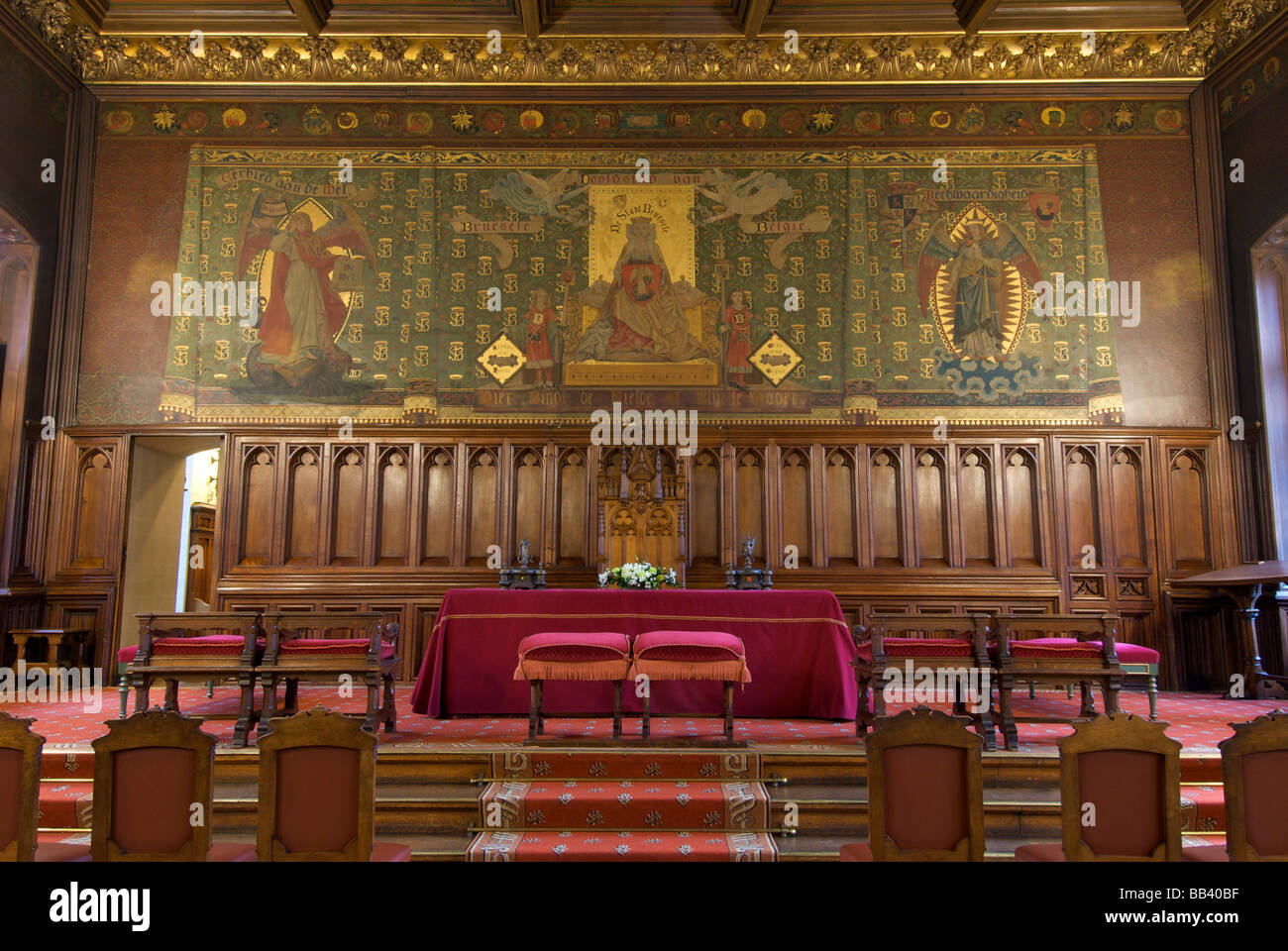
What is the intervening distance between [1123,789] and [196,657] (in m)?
5.93

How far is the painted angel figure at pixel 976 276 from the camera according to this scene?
34.4 ft

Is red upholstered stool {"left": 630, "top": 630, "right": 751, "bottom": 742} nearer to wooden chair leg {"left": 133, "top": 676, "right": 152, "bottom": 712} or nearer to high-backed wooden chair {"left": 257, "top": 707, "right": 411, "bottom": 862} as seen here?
high-backed wooden chair {"left": 257, "top": 707, "right": 411, "bottom": 862}

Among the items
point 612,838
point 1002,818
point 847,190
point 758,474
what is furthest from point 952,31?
point 612,838

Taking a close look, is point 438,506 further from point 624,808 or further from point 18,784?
point 18,784

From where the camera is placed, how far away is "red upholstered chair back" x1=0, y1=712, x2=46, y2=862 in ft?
11.1

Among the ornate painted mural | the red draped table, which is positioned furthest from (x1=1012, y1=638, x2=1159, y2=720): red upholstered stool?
the ornate painted mural

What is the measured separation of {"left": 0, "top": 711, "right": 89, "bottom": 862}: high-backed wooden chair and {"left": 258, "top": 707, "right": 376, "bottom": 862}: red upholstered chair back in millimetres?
897

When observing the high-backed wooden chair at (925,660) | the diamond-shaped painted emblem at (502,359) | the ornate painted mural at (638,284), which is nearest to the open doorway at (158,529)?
the ornate painted mural at (638,284)

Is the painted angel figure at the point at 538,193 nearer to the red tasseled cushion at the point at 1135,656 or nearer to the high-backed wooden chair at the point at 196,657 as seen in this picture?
the high-backed wooden chair at the point at 196,657

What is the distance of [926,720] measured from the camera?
3.53m

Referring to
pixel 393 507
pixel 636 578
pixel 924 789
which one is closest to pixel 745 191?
pixel 636 578

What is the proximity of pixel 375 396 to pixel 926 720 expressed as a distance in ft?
27.8

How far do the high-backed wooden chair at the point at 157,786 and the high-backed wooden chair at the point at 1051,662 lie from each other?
16.4ft

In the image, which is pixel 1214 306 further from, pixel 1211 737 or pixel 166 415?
pixel 166 415
